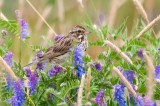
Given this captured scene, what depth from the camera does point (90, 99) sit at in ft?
10.7

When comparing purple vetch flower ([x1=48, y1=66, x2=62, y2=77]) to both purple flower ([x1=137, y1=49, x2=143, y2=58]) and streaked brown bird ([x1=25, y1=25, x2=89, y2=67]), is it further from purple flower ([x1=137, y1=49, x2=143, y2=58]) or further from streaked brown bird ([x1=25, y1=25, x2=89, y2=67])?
purple flower ([x1=137, y1=49, x2=143, y2=58])

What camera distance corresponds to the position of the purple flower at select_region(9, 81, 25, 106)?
3.29 metres

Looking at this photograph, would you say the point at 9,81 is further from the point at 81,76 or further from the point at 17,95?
the point at 81,76

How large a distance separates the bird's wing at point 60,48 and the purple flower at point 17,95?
626 mm

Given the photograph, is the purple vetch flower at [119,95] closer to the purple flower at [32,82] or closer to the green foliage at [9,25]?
the purple flower at [32,82]

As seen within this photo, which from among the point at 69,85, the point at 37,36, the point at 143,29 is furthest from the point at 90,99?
the point at 37,36

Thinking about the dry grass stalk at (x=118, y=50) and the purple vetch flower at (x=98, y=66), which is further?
the purple vetch flower at (x=98, y=66)

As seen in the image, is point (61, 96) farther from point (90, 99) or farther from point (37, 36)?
point (37, 36)

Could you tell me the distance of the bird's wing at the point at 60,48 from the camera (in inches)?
157

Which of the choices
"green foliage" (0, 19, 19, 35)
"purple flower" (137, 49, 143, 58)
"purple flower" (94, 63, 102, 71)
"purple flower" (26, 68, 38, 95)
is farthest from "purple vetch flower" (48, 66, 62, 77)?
"purple flower" (137, 49, 143, 58)

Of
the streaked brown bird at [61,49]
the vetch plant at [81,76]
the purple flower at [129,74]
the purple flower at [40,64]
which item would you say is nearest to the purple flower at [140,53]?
the vetch plant at [81,76]

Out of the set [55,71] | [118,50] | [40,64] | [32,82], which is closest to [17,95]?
[32,82]

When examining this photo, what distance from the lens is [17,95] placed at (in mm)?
3303

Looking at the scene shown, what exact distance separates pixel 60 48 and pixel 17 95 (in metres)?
1.02
